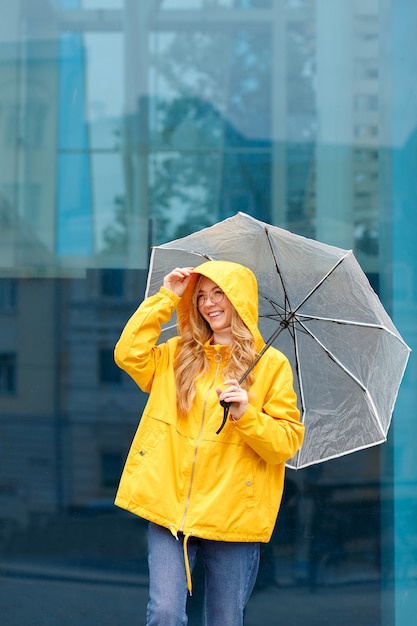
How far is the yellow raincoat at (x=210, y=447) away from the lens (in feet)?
11.1

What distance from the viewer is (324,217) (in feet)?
17.4

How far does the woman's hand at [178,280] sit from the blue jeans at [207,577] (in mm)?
907

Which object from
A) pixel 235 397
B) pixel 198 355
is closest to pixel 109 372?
pixel 198 355

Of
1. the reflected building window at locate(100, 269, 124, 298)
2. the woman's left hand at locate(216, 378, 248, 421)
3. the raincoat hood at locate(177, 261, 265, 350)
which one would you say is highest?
the raincoat hood at locate(177, 261, 265, 350)

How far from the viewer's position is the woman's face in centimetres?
354

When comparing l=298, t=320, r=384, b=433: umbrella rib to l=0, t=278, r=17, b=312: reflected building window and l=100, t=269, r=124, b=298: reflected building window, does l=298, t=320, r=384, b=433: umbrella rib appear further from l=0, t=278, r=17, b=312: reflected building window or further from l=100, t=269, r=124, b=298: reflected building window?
l=0, t=278, r=17, b=312: reflected building window

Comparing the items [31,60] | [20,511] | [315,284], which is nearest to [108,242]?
[31,60]

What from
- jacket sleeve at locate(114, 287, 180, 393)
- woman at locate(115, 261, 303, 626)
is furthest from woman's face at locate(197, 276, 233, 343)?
jacket sleeve at locate(114, 287, 180, 393)

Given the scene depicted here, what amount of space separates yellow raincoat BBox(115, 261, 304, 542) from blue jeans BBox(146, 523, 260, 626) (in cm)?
10

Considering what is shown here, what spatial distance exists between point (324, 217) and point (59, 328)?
1659 millimetres

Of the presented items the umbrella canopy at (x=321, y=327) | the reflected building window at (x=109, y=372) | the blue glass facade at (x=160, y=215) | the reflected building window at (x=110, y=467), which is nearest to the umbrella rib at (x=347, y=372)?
the umbrella canopy at (x=321, y=327)

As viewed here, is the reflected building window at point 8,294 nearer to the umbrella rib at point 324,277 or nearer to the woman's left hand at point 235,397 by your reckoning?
the umbrella rib at point 324,277

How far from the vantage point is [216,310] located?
355cm

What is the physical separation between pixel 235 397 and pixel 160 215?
7.67 feet
